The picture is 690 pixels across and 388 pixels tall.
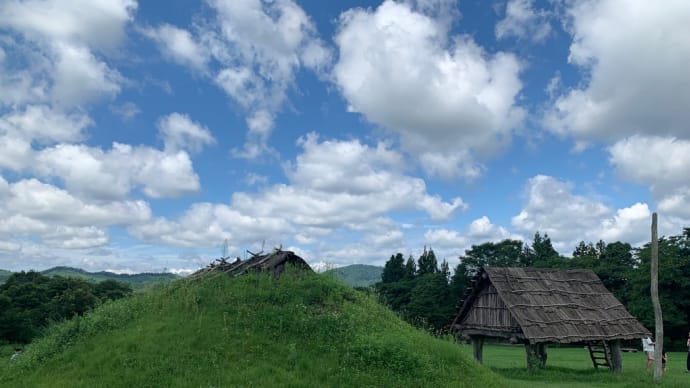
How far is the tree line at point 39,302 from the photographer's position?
47.7 m

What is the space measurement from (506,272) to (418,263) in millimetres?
52952

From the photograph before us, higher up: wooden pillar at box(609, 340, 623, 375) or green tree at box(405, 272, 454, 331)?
green tree at box(405, 272, 454, 331)

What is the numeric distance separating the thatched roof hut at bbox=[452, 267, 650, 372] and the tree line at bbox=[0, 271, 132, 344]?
3325 cm

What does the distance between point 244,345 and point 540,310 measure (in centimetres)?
1631

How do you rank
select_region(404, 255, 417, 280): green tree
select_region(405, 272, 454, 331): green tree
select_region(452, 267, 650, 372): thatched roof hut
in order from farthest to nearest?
select_region(404, 255, 417, 280): green tree, select_region(405, 272, 454, 331): green tree, select_region(452, 267, 650, 372): thatched roof hut

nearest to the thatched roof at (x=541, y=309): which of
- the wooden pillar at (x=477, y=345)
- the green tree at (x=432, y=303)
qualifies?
the wooden pillar at (x=477, y=345)

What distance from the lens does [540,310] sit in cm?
2477

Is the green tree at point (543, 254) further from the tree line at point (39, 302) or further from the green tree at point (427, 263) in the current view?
the tree line at point (39, 302)

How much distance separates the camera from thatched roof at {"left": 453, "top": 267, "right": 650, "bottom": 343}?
23953 millimetres

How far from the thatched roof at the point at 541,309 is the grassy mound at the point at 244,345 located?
862cm

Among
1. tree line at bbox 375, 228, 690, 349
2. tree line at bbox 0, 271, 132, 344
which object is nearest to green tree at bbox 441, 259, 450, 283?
tree line at bbox 375, 228, 690, 349

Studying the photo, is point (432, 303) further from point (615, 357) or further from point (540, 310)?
point (540, 310)

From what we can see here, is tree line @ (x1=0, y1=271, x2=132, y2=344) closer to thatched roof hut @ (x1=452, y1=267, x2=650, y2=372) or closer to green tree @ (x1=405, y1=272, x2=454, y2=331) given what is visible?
green tree @ (x1=405, y1=272, x2=454, y2=331)

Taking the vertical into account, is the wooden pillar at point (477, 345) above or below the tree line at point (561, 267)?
below
